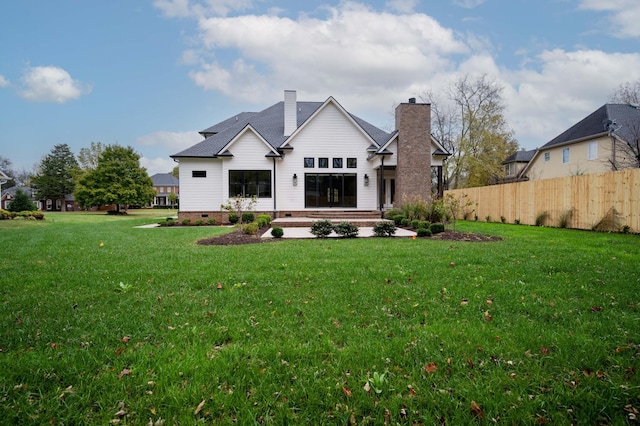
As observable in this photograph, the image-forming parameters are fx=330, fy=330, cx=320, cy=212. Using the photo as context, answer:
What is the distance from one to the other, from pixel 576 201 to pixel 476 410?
14284mm

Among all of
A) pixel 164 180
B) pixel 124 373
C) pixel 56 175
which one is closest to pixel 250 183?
pixel 124 373

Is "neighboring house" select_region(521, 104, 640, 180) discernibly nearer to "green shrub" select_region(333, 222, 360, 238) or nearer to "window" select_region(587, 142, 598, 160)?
"window" select_region(587, 142, 598, 160)

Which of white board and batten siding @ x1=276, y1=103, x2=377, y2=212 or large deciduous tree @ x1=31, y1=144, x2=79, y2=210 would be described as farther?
large deciduous tree @ x1=31, y1=144, x2=79, y2=210

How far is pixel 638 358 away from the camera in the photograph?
2.70 metres

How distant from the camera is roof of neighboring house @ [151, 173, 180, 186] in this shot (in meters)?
76.6

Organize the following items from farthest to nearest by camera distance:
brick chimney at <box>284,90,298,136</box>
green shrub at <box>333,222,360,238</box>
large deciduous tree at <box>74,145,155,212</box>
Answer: large deciduous tree at <box>74,145,155,212</box> → brick chimney at <box>284,90,298,136</box> → green shrub at <box>333,222,360,238</box>

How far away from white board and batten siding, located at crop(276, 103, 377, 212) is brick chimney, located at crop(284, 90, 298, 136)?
1.85 meters

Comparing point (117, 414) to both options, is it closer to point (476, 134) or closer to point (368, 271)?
point (368, 271)

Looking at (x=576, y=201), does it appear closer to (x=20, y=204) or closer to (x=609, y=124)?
(x=609, y=124)

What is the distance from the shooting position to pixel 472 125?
105 feet

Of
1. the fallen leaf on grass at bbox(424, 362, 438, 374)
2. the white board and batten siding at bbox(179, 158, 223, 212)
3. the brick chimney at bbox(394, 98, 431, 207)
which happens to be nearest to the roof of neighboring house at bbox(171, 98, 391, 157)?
the white board and batten siding at bbox(179, 158, 223, 212)

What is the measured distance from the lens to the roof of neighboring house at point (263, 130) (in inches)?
762

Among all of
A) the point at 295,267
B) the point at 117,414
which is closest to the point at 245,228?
the point at 295,267

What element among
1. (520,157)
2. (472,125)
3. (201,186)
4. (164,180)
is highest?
(472,125)
